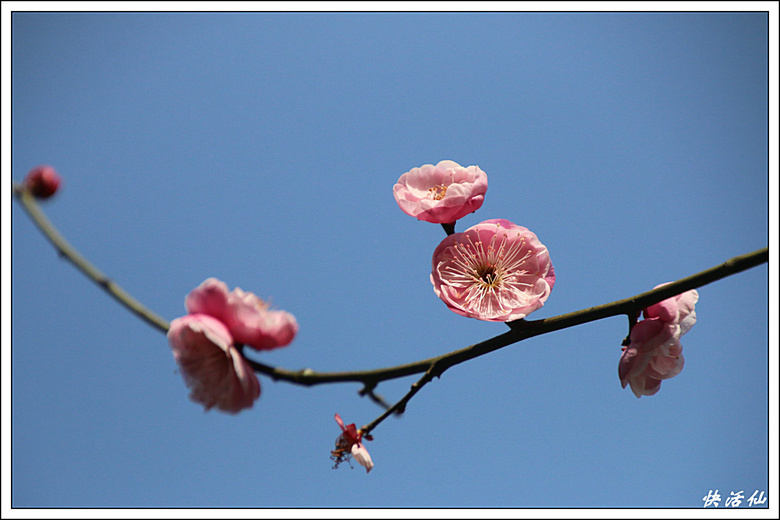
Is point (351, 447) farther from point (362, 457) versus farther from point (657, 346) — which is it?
point (657, 346)

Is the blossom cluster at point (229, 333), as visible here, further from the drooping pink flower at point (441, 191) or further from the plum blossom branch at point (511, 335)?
the drooping pink flower at point (441, 191)

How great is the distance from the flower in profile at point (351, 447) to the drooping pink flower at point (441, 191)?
43 centimetres

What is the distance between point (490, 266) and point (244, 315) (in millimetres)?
471

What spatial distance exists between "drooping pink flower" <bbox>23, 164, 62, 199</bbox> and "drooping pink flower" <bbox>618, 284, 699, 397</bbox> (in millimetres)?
1521

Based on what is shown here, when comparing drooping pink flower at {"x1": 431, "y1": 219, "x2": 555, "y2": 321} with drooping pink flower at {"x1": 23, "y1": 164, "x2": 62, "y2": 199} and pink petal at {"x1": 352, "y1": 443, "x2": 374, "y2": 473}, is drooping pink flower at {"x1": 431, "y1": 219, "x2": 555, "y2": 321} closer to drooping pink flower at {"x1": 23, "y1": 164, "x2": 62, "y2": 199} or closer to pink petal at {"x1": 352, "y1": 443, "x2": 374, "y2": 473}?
pink petal at {"x1": 352, "y1": 443, "x2": 374, "y2": 473}

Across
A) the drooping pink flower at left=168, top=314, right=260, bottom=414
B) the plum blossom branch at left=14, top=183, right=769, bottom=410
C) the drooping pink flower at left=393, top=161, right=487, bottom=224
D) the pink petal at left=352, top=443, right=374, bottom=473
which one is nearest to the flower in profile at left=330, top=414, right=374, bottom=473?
the pink petal at left=352, top=443, right=374, bottom=473

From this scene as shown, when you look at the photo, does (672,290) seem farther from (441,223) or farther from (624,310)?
(441,223)

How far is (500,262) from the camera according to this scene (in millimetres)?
923

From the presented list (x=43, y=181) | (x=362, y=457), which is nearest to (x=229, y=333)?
(x=362, y=457)

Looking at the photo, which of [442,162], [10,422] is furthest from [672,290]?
[10,422]

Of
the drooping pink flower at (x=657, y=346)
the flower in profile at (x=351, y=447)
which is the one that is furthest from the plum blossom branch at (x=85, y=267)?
the drooping pink flower at (x=657, y=346)

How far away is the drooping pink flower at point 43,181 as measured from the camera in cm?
132

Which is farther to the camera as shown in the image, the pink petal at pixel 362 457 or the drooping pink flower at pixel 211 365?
the pink petal at pixel 362 457

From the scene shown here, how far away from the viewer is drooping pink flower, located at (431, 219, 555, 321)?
0.88 metres
